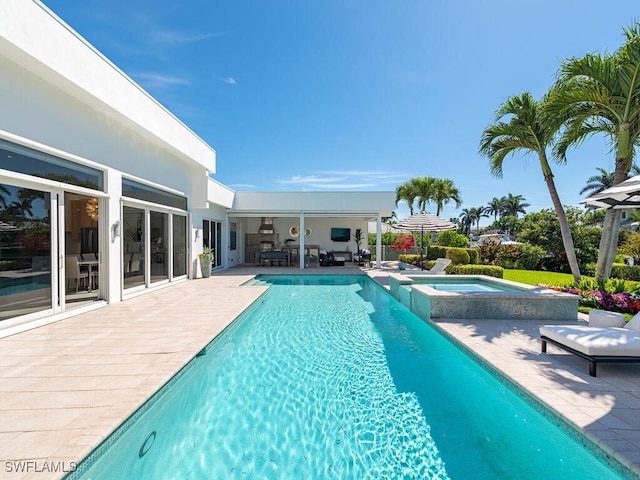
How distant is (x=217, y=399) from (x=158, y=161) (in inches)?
324

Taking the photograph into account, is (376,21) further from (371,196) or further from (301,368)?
(301,368)

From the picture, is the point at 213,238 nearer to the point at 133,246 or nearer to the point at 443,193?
the point at 133,246

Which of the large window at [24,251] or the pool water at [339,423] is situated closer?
the pool water at [339,423]

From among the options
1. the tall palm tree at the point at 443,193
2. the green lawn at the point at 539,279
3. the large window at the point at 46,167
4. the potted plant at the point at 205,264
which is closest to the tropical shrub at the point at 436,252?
the green lawn at the point at 539,279

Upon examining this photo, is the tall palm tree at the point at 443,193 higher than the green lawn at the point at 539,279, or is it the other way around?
the tall palm tree at the point at 443,193

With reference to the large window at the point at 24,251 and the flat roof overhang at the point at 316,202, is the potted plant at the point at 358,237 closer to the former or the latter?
the flat roof overhang at the point at 316,202

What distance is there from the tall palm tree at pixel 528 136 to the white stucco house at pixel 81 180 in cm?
1069

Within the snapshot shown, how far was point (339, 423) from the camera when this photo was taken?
3258 mm

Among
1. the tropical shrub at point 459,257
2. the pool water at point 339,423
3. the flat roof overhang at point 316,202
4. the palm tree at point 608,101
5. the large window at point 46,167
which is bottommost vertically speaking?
the pool water at point 339,423

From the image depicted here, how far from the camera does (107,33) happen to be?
337 inches

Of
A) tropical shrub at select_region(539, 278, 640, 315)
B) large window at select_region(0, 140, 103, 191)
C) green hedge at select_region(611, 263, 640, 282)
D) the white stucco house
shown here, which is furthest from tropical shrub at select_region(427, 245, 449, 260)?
large window at select_region(0, 140, 103, 191)

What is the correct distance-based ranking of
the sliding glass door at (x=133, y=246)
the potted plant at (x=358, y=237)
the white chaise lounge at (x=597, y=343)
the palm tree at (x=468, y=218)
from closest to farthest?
the white chaise lounge at (x=597, y=343) → the sliding glass door at (x=133, y=246) → the potted plant at (x=358, y=237) → the palm tree at (x=468, y=218)

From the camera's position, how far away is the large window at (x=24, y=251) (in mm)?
4785

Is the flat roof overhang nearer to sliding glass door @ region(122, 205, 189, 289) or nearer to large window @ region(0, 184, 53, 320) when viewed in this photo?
sliding glass door @ region(122, 205, 189, 289)
